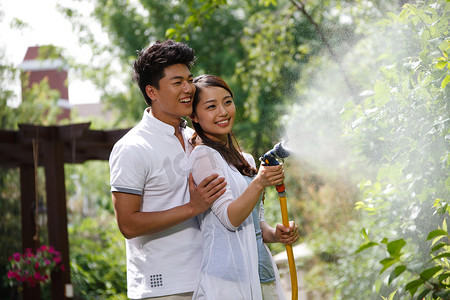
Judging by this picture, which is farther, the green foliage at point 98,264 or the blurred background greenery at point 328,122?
the green foliage at point 98,264

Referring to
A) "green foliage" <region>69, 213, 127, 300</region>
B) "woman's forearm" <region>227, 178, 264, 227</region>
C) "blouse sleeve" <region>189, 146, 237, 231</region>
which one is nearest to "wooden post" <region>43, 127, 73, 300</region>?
"green foliage" <region>69, 213, 127, 300</region>

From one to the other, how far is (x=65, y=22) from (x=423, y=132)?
7.74 metres

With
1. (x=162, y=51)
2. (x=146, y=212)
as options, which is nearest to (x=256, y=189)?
(x=146, y=212)

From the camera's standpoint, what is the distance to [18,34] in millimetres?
6426

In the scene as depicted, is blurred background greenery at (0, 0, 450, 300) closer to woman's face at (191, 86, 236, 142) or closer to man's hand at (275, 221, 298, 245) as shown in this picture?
man's hand at (275, 221, 298, 245)

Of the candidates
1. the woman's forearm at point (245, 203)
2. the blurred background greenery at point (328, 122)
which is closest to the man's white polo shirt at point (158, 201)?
the woman's forearm at point (245, 203)

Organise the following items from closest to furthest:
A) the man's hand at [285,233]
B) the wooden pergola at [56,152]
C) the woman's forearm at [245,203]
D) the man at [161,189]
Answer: the woman's forearm at [245,203]
the man at [161,189]
the man's hand at [285,233]
the wooden pergola at [56,152]

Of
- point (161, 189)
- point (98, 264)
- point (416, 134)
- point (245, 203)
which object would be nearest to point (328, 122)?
point (416, 134)

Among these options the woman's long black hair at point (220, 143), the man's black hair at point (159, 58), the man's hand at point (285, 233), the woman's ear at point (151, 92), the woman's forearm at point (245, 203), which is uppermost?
the man's black hair at point (159, 58)

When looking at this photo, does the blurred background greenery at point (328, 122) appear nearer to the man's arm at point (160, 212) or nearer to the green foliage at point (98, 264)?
the green foliage at point (98, 264)

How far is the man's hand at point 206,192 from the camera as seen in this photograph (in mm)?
1787

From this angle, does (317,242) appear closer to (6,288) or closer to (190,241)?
(6,288)

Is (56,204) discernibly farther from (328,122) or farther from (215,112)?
(215,112)

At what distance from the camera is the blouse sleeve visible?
180cm
